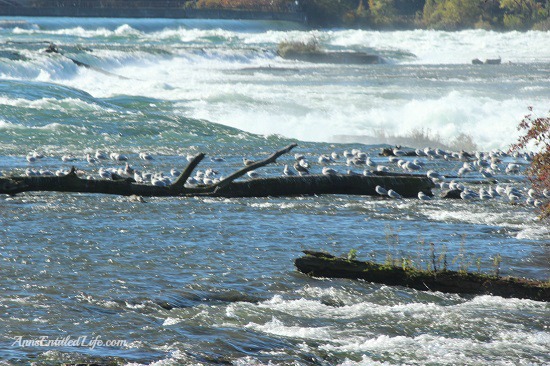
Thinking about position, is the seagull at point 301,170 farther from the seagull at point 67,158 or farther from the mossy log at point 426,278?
the mossy log at point 426,278

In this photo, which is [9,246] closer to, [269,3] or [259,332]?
[259,332]

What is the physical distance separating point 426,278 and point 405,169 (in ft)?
33.2

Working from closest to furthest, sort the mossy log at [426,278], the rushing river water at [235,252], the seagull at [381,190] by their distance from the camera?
1. the rushing river water at [235,252]
2. the mossy log at [426,278]
3. the seagull at [381,190]

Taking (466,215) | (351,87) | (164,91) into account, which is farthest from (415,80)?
(466,215)

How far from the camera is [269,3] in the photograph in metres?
123

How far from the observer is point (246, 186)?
53.5 feet

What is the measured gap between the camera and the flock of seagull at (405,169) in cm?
1750

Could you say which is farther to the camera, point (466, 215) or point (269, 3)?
point (269, 3)

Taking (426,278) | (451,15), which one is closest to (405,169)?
(426,278)

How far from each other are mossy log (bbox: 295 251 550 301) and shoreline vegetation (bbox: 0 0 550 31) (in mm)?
100921

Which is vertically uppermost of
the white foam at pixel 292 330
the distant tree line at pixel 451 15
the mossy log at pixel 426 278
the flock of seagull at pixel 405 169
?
the distant tree line at pixel 451 15

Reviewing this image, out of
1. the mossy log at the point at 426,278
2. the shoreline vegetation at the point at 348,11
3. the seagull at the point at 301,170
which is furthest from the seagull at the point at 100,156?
the shoreline vegetation at the point at 348,11

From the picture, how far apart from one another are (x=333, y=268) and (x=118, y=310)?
9.01 feet

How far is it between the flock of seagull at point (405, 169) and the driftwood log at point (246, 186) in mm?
250
